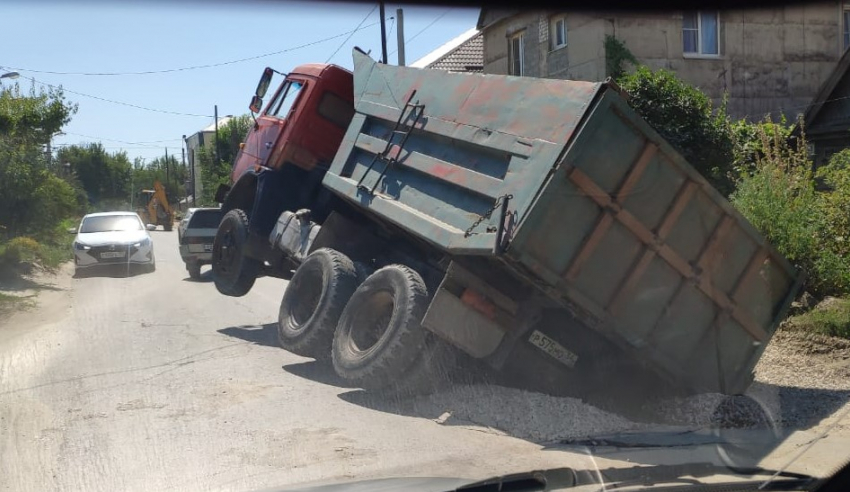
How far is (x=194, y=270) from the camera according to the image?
20469 millimetres

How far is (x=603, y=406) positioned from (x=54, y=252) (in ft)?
59.1

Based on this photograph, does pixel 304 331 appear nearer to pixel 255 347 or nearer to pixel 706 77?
pixel 255 347

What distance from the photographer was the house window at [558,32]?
1959 cm

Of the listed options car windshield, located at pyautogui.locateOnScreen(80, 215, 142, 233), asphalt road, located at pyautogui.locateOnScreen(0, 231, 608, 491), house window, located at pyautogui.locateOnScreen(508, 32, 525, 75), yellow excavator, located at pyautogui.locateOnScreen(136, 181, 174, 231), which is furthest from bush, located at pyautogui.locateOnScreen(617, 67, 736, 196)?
yellow excavator, located at pyautogui.locateOnScreen(136, 181, 174, 231)

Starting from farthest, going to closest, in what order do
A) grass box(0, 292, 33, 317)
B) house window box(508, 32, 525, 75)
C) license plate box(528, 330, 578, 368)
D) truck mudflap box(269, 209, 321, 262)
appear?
house window box(508, 32, 525, 75) < grass box(0, 292, 33, 317) < truck mudflap box(269, 209, 321, 262) < license plate box(528, 330, 578, 368)

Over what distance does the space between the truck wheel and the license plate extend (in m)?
14.4

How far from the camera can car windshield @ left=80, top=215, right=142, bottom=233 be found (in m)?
22.2

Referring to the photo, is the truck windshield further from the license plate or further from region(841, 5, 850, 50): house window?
region(841, 5, 850, 50): house window

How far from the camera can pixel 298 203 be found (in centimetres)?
1136

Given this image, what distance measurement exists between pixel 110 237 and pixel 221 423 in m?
15.8

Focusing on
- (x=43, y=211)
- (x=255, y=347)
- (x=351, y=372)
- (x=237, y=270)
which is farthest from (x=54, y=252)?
(x=351, y=372)

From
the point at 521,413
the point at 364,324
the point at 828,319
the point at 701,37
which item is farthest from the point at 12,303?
the point at 701,37

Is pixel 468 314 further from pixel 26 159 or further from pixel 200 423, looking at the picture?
pixel 26 159

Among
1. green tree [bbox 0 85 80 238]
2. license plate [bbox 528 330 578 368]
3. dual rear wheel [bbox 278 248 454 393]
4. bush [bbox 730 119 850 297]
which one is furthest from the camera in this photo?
green tree [bbox 0 85 80 238]
